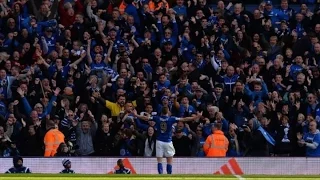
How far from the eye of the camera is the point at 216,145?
28703mm

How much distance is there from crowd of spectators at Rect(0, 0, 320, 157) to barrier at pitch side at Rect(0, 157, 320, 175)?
709 mm

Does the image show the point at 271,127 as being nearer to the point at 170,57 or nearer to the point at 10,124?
the point at 170,57

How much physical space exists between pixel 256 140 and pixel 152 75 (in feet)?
11.2

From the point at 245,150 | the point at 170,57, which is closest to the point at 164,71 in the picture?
the point at 170,57

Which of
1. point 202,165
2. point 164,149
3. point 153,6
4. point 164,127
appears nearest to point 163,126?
point 164,127

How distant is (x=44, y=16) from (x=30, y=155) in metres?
4.96

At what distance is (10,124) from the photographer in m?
29.2

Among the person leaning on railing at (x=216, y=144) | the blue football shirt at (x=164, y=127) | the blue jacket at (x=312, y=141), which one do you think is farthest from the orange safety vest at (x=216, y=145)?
the blue jacket at (x=312, y=141)

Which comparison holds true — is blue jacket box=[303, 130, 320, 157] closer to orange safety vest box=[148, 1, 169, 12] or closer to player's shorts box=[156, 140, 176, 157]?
player's shorts box=[156, 140, 176, 157]

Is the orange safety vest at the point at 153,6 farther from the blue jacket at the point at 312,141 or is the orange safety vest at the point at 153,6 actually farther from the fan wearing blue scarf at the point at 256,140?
the blue jacket at the point at 312,141

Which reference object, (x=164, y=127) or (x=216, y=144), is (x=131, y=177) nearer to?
(x=164, y=127)

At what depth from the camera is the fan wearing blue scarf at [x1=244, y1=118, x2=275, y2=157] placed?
2916cm

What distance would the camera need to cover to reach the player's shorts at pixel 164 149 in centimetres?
2800

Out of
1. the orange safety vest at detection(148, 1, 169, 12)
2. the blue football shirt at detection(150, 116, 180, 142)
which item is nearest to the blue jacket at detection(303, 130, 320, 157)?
the blue football shirt at detection(150, 116, 180, 142)
